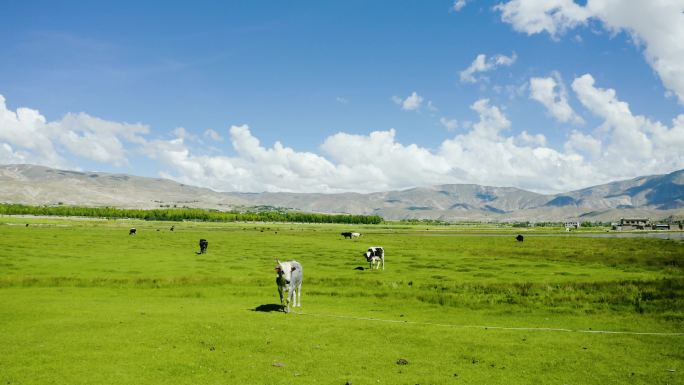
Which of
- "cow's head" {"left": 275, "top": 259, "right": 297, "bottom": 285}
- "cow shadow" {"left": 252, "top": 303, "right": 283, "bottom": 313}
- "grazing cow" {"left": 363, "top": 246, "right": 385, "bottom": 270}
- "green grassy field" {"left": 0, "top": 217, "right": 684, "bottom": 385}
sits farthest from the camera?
"grazing cow" {"left": 363, "top": 246, "right": 385, "bottom": 270}

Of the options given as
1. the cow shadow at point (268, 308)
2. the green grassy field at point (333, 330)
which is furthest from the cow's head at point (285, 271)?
the green grassy field at point (333, 330)

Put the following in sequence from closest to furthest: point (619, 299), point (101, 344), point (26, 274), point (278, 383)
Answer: point (278, 383) < point (101, 344) < point (619, 299) < point (26, 274)

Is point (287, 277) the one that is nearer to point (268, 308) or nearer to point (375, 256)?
point (268, 308)

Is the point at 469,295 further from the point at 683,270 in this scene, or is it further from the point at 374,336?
the point at 683,270

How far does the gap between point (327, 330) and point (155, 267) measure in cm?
3122

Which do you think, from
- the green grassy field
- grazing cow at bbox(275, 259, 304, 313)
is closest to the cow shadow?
the green grassy field

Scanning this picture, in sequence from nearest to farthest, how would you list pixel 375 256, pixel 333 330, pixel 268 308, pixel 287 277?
pixel 333 330, pixel 287 277, pixel 268 308, pixel 375 256

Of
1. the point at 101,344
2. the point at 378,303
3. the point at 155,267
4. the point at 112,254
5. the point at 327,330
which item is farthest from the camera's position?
the point at 112,254

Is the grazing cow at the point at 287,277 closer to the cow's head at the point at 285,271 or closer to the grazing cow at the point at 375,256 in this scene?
the cow's head at the point at 285,271

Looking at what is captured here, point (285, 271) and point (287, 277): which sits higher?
point (285, 271)

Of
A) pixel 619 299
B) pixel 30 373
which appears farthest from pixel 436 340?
pixel 619 299


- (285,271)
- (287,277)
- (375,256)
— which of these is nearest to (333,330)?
(287,277)

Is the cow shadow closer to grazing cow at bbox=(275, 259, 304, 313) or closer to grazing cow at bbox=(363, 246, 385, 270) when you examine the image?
grazing cow at bbox=(275, 259, 304, 313)

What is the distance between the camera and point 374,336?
19.0 meters
